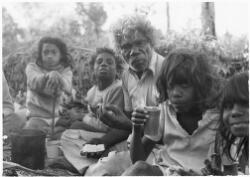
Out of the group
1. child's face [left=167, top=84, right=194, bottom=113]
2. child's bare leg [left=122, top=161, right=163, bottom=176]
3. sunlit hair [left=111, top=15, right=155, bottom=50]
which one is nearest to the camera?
child's bare leg [left=122, top=161, right=163, bottom=176]

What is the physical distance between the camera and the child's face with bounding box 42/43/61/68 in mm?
3582

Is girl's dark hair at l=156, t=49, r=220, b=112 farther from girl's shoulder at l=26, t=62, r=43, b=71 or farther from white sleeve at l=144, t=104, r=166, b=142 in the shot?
girl's shoulder at l=26, t=62, r=43, b=71

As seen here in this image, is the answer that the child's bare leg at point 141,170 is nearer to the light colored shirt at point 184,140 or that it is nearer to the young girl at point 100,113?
the light colored shirt at point 184,140

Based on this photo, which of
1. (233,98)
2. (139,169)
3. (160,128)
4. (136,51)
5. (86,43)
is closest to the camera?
(139,169)

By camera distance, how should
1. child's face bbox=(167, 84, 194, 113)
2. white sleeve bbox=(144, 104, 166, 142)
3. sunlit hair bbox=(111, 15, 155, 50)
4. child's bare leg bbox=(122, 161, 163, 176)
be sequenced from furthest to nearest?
sunlit hair bbox=(111, 15, 155, 50)
white sleeve bbox=(144, 104, 166, 142)
child's face bbox=(167, 84, 194, 113)
child's bare leg bbox=(122, 161, 163, 176)

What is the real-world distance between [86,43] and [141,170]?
4.02ft

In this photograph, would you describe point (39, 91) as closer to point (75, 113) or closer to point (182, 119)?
point (75, 113)

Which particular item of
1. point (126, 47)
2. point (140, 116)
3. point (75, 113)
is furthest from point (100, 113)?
point (126, 47)

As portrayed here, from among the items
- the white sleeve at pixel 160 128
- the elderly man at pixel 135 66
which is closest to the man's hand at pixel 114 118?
the elderly man at pixel 135 66

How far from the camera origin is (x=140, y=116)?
3410 mm

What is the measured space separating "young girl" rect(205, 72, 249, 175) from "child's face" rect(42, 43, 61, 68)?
1425mm

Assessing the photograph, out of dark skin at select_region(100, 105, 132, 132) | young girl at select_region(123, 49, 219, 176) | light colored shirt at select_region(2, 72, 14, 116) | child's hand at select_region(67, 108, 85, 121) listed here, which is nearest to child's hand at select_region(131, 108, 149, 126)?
young girl at select_region(123, 49, 219, 176)

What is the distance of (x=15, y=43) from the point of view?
3.64m

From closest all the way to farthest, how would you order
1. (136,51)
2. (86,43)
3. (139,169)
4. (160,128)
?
(139,169) → (160,128) → (136,51) → (86,43)
